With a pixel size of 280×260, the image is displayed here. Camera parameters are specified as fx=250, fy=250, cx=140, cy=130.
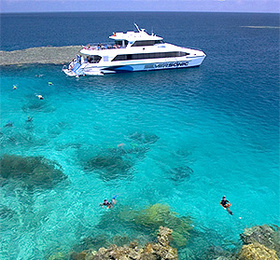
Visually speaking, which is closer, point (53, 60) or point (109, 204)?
point (109, 204)

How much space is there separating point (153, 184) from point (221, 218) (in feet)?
17.0

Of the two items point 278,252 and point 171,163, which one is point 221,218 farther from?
Answer: point 171,163

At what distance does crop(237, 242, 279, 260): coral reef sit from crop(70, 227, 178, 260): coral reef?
10.8ft

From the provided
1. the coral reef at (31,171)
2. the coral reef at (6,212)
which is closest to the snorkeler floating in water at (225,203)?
the coral reef at (31,171)

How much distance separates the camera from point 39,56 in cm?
5453

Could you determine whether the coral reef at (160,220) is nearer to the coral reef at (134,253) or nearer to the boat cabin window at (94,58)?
the coral reef at (134,253)

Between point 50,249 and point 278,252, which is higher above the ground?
point 278,252

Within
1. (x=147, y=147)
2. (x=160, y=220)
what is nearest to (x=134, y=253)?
(x=160, y=220)

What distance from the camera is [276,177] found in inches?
751

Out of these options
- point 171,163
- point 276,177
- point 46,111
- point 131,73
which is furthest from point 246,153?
point 131,73

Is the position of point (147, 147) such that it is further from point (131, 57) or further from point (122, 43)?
point (122, 43)

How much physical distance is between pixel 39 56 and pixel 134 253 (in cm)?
5241

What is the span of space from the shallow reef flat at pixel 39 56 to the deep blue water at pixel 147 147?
9.60m

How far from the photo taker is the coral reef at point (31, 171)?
18.1m
